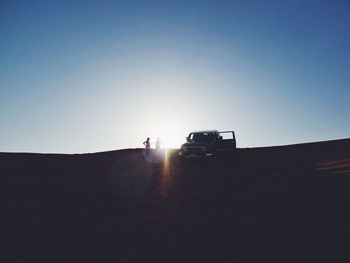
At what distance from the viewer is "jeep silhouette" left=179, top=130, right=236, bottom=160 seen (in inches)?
692

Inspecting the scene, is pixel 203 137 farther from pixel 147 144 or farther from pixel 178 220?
pixel 178 220

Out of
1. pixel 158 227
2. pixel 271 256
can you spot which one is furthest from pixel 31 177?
pixel 271 256

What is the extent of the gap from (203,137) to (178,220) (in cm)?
1219

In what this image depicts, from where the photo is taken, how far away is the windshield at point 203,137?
60.1 ft

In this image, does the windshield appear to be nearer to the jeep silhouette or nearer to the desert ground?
the jeep silhouette

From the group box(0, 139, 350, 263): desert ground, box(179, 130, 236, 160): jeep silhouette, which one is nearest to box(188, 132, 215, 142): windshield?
box(179, 130, 236, 160): jeep silhouette

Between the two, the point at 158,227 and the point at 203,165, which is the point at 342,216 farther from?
the point at 203,165

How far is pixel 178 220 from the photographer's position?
22.1 ft

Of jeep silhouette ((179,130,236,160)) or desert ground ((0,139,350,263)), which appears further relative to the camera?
jeep silhouette ((179,130,236,160))

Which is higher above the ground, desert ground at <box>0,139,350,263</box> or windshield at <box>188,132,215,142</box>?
windshield at <box>188,132,215,142</box>

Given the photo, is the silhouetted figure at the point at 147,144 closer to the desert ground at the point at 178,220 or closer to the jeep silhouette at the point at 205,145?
the jeep silhouette at the point at 205,145

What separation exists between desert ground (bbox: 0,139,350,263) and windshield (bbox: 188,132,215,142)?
6670mm

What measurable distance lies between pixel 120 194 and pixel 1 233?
4096 millimetres

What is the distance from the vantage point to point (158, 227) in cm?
630
